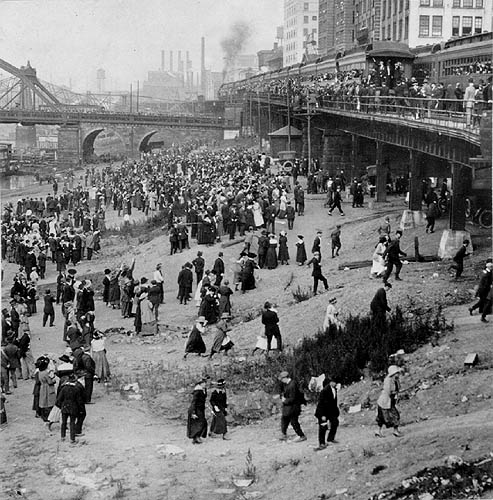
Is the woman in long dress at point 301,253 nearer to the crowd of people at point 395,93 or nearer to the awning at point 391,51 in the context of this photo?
the crowd of people at point 395,93

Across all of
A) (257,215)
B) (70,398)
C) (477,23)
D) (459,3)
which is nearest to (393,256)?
(70,398)

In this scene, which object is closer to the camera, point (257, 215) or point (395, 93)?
point (395, 93)

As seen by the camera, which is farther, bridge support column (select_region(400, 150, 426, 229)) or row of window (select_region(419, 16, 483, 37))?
row of window (select_region(419, 16, 483, 37))

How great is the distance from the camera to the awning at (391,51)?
35641mm

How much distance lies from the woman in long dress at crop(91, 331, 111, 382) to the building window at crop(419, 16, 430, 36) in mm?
37807

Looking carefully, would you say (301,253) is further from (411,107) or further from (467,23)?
(467,23)

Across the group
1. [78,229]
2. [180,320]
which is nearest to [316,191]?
[78,229]

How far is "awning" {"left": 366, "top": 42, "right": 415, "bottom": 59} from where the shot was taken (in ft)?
117

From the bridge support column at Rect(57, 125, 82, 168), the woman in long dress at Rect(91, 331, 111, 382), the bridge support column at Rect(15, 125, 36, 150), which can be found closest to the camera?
the woman in long dress at Rect(91, 331, 111, 382)

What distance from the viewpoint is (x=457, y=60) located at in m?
31.4

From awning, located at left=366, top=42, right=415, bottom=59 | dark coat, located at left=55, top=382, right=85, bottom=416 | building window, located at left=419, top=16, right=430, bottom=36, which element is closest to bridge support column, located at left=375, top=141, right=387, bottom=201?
awning, located at left=366, top=42, right=415, bottom=59

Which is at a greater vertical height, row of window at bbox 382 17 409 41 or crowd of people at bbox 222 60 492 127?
row of window at bbox 382 17 409 41

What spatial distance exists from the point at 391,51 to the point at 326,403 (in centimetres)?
2707

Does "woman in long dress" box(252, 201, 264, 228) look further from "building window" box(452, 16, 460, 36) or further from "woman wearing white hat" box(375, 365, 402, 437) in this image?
"building window" box(452, 16, 460, 36)
